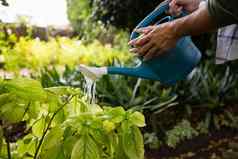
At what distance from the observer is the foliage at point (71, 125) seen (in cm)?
101

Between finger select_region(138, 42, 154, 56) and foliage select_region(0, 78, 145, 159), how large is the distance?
0.90 ft

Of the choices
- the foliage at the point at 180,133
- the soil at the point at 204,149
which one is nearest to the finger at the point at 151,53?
the soil at the point at 204,149

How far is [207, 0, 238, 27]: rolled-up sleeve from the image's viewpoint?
1.12 m

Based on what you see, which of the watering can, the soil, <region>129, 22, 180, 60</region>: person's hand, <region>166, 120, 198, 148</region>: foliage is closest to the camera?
<region>129, 22, 180, 60</region>: person's hand

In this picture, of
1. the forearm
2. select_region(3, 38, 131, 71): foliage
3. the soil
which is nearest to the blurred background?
the soil

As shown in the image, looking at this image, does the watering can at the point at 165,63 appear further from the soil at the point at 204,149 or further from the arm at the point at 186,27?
the soil at the point at 204,149

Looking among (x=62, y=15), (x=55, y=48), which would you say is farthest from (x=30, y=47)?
(x=62, y=15)

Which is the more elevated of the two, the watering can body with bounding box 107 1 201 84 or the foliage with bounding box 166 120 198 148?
the watering can body with bounding box 107 1 201 84

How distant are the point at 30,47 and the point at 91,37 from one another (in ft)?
3.16

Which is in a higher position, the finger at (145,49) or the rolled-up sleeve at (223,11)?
the rolled-up sleeve at (223,11)

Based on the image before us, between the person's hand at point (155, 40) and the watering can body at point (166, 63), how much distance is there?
60 mm

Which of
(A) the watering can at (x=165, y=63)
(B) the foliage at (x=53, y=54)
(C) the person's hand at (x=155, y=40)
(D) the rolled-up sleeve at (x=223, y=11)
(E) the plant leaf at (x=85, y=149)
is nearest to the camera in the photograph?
(E) the plant leaf at (x=85, y=149)

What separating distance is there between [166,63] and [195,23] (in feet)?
0.83

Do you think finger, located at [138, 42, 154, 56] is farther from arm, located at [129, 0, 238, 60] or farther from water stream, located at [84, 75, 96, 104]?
water stream, located at [84, 75, 96, 104]
